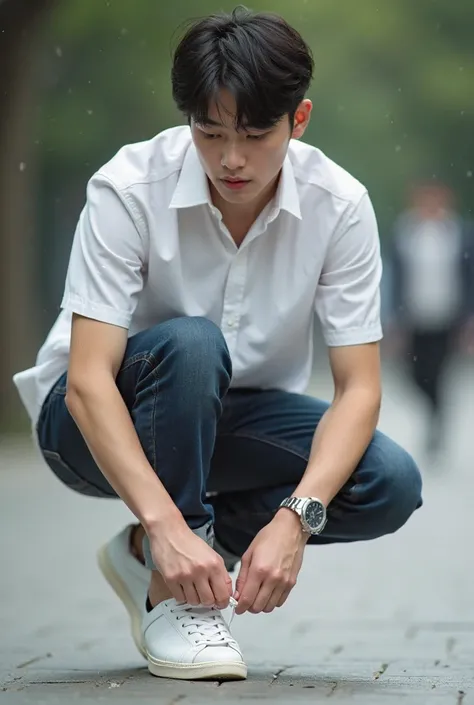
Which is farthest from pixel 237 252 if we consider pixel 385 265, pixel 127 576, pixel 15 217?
pixel 385 265

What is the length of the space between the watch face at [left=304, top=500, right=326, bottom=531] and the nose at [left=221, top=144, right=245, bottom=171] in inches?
29.7

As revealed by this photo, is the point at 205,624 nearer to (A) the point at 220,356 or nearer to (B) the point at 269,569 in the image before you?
(B) the point at 269,569

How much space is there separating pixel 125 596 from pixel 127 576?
0.17ft

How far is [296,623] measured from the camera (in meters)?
4.73

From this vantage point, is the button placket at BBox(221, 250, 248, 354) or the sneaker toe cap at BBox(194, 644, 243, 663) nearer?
the sneaker toe cap at BBox(194, 644, 243, 663)

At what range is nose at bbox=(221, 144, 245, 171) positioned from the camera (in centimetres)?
316

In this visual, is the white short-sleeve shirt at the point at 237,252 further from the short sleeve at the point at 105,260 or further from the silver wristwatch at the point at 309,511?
the silver wristwatch at the point at 309,511

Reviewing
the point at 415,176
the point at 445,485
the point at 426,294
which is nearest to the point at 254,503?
the point at 445,485

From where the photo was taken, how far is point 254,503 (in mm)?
3797

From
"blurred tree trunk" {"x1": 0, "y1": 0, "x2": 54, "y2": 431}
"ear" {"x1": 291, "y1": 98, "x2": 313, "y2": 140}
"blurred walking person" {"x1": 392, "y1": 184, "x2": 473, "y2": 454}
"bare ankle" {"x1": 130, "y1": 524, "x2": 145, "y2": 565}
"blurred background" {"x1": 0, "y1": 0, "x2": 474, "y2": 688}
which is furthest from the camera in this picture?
"blurred tree trunk" {"x1": 0, "y1": 0, "x2": 54, "y2": 431}

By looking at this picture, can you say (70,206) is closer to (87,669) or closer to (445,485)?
(445,485)

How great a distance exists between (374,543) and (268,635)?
2314mm

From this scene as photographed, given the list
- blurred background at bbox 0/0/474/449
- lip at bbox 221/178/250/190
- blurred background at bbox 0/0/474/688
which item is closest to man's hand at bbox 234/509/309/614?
blurred background at bbox 0/0/474/688

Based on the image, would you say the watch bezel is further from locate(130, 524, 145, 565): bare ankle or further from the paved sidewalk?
locate(130, 524, 145, 565): bare ankle
